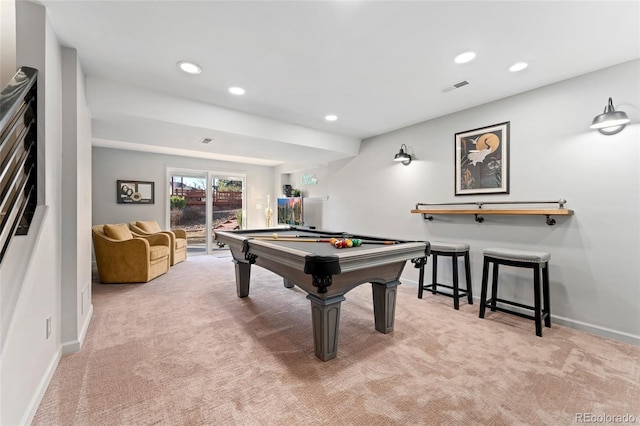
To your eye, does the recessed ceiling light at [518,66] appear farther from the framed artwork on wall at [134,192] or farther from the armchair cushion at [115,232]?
the framed artwork on wall at [134,192]

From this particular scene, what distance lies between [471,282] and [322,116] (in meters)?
2.93

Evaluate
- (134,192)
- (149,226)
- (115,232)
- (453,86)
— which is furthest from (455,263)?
(134,192)

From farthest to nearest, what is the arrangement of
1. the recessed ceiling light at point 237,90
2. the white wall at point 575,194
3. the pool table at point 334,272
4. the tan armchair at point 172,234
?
1. the tan armchair at point 172,234
2. the recessed ceiling light at point 237,90
3. the white wall at point 575,194
4. the pool table at point 334,272

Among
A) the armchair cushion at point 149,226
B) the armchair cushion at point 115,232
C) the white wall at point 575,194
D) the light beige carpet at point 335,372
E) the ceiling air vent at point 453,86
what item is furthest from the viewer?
the armchair cushion at point 149,226

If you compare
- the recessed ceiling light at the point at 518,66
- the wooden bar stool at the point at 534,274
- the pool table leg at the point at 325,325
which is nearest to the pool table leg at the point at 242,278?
the pool table leg at the point at 325,325

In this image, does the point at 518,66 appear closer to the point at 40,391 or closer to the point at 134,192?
the point at 40,391

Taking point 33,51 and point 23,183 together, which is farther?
point 33,51

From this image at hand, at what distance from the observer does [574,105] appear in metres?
2.62

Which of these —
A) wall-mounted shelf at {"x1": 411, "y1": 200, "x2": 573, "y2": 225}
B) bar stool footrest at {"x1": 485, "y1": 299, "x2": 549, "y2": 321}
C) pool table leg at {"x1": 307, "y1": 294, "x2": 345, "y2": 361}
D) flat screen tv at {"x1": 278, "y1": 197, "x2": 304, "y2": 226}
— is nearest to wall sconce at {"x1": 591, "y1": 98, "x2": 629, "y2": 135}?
wall-mounted shelf at {"x1": 411, "y1": 200, "x2": 573, "y2": 225}

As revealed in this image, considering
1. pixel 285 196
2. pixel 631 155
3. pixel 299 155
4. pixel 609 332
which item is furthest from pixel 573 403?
pixel 285 196

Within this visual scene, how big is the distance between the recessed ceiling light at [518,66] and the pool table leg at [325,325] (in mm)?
2563

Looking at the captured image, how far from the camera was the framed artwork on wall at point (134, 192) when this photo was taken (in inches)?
223

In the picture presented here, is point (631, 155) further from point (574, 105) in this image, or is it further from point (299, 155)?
point (299, 155)

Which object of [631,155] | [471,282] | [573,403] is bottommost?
[573,403]
